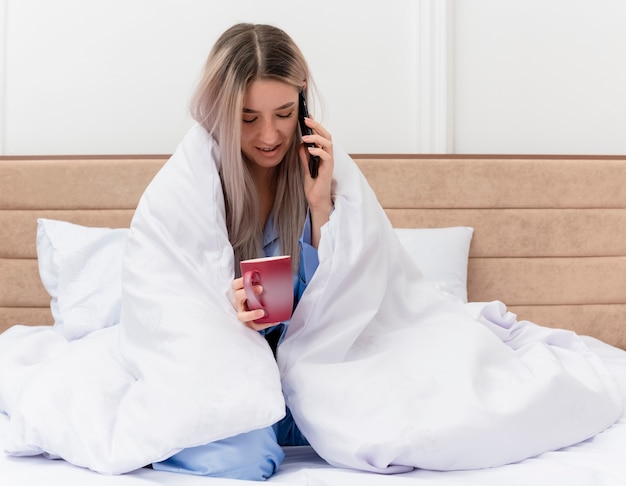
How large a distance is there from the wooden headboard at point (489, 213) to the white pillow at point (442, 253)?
12 centimetres

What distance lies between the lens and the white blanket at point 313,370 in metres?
1.23

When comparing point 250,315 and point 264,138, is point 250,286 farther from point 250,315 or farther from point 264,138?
point 264,138

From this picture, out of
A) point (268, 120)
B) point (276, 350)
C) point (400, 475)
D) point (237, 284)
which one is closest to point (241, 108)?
point (268, 120)

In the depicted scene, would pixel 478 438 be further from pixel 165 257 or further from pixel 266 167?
pixel 266 167

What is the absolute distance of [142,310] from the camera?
1.42 metres

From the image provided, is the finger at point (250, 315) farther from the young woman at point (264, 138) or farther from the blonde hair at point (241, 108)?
the blonde hair at point (241, 108)

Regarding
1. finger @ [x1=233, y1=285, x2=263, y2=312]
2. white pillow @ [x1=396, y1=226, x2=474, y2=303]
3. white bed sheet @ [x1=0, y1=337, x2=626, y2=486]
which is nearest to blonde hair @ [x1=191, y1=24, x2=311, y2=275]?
finger @ [x1=233, y1=285, x2=263, y2=312]

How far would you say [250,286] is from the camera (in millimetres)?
1277

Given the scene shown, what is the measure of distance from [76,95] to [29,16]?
0.33 metres

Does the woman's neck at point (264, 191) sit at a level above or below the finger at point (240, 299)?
above

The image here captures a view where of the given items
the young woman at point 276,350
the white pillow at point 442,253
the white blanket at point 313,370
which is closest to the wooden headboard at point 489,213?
the white pillow at point 442,253

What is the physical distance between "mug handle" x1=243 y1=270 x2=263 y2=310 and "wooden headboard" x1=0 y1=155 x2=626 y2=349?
127cm

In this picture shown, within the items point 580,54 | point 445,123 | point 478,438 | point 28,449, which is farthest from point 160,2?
point 478,438

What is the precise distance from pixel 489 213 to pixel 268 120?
3.91 ft
